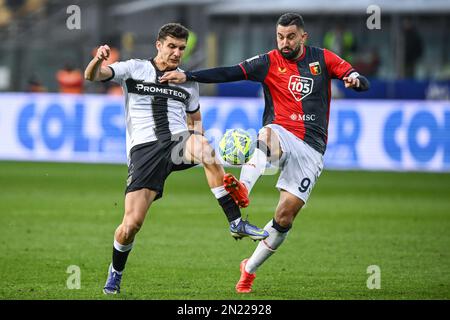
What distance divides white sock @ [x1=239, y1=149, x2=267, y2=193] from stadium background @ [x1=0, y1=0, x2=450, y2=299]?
1.05m

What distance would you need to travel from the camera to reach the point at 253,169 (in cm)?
939

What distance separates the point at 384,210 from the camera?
56.3 ft

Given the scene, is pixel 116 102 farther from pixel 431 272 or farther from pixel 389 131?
pixel 431 272

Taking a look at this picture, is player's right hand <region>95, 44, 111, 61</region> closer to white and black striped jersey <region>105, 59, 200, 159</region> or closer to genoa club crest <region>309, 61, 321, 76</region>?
white and black striped jersey <region>105, 59, 200, 159</region>

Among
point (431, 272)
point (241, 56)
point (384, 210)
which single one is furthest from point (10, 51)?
point (431, 272)

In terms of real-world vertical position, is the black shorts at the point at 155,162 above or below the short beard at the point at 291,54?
below

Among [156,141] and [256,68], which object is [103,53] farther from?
[256,68]

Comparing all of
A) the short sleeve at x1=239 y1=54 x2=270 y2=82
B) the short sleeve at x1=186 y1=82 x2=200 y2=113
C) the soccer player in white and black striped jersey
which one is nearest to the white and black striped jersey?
the soccer player in white and black striped jersey

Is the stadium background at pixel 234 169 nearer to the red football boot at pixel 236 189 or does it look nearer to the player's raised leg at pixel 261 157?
the red football boot at pixel 236 189

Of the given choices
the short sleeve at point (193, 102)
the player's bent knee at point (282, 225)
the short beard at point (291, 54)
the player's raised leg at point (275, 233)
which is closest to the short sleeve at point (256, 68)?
the short beard at point (291, 54)

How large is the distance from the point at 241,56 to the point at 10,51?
249 inches

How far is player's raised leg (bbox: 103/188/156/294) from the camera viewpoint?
927 cm

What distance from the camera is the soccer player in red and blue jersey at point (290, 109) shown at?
970 centimetres

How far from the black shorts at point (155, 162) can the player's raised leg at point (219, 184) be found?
0.13 m
